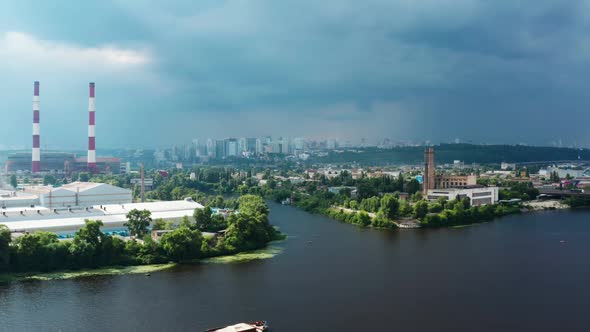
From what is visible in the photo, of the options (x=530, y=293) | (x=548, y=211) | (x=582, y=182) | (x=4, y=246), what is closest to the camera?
(x=530, y=293)

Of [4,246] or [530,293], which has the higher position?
[4,246]

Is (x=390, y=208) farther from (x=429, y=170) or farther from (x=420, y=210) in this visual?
(x=429, y=170)

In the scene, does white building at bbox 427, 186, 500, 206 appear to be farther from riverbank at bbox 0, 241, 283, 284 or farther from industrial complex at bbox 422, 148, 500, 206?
riverbank at bbox 0, 241, 283, 284

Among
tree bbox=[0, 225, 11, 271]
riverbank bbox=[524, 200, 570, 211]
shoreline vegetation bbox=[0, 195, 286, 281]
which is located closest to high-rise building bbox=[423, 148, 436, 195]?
riverbank bbox=[524, 200, 570, 211]

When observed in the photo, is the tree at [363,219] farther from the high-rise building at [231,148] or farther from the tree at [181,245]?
the high-rise building at [231,148]

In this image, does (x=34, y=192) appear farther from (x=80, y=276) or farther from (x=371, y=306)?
(x=371, y=306)

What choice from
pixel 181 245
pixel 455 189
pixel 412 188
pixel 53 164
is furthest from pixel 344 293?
pixel 53 164

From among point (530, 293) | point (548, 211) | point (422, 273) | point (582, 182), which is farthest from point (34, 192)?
point (582, 182)
